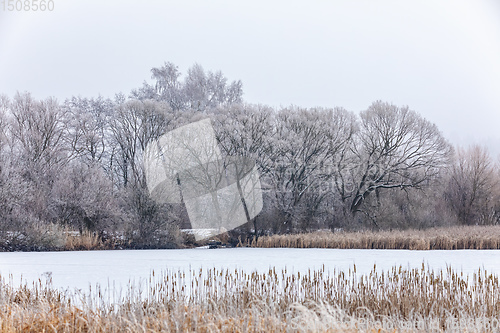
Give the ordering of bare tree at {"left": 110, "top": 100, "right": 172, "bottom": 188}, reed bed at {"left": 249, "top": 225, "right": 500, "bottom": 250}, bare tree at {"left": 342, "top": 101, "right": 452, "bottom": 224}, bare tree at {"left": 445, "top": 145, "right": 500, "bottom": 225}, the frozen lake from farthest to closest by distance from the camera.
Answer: bare tree at {"left": 445, "top": 145, "right": 500, "bottom": 225} < bare tree at {"left": 110, "top": 100, "right": 172, "bottom": 188} < bare tree at {"left": 342, "top": 101, "right": 452, "bottom": 224} < reed bed at {"left": 249, "top": 225, "right": 500, "bottom": 250} < the frozen lake

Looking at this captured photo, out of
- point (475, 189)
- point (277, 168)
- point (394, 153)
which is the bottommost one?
point (475, 189)

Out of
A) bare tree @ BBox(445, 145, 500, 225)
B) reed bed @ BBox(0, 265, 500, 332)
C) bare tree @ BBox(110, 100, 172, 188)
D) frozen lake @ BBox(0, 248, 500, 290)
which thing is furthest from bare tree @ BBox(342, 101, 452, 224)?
reed bed @ BBox(0, 265, 500, 332)

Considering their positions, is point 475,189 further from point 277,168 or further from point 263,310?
point 263,310

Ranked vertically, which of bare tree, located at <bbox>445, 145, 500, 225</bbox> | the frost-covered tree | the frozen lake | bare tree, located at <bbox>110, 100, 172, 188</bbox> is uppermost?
the frost-covered tree

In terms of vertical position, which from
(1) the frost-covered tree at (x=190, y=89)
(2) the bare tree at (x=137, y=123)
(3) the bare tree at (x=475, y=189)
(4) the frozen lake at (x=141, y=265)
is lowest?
(4) the frozen lake at (x=141, y=265)

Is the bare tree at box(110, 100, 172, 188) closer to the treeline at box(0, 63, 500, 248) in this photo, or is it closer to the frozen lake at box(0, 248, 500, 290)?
the treeline at box(0, 63, 500, 248)

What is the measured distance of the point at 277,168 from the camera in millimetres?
26812

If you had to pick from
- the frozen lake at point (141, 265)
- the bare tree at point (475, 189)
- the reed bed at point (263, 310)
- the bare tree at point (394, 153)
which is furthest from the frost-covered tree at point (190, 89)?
the reed bed at point (263, 310)

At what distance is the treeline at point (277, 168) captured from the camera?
22531 millimetres

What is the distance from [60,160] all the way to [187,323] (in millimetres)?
25172

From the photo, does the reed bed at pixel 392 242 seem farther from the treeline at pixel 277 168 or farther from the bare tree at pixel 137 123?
the bare tree at pixel 137 123

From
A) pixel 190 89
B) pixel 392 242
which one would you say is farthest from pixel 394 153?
pixel 190 89

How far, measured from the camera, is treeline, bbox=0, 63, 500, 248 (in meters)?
22.5

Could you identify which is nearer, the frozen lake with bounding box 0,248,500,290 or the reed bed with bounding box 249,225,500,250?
the frozen lake with bounding box 0,248,500,290
